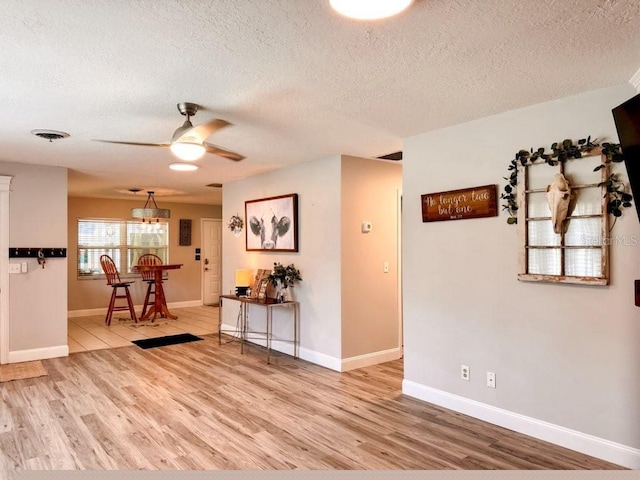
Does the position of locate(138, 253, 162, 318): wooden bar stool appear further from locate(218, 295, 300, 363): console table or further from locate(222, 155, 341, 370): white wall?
locate(222, 155, 341, 370): white wall

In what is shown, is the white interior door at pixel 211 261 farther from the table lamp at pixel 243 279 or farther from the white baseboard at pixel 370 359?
the white baseboard at pixel 370 359

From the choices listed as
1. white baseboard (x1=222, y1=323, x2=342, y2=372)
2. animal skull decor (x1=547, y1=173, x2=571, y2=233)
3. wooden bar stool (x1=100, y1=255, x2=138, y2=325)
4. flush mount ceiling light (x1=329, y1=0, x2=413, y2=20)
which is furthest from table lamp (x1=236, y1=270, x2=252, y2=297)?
flush mount ceiling light (x1=329, y1=0, x2=413, y2=20)

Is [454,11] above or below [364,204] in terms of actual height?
above

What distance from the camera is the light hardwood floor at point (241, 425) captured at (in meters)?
2.64

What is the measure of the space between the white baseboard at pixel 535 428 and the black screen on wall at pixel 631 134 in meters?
1.47

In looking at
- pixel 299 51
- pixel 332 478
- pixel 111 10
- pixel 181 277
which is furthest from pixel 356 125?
pixel 181 277

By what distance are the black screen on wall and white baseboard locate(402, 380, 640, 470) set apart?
1.47 metres

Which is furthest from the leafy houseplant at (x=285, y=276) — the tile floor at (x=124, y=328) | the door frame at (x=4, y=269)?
the door frame at (x=4, y=269)

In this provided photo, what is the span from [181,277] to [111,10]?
7943 mm

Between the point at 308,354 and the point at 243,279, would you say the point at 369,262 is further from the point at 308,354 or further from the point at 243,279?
the point at 243,279

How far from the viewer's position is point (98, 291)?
834cm

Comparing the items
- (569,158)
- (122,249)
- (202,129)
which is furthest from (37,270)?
(569,158)

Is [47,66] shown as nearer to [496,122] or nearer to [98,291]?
[496,122]

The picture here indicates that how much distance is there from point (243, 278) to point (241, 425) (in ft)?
8.37
